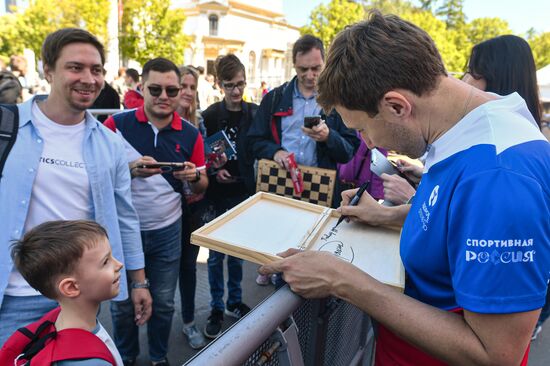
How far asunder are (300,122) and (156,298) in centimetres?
180

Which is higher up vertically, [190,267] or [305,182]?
[305,182]

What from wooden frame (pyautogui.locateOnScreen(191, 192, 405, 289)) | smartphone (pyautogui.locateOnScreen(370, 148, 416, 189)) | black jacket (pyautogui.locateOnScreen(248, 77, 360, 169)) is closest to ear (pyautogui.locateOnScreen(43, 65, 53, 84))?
wooden frame (pyautogui.locateOnScreen(191, 192, 405, 289))

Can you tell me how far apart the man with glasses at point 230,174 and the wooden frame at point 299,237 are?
1835mm

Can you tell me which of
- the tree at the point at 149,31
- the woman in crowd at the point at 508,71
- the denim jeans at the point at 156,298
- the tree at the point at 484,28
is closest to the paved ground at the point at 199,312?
the denim jeans at the point at 156,298

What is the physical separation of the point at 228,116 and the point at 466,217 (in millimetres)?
3253

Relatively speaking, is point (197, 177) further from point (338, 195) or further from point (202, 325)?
point (202, 325)

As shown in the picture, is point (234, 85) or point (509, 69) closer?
point (509, 69)

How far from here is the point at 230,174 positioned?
3.86 metres

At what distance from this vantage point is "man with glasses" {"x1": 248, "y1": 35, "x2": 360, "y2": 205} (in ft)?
10.9

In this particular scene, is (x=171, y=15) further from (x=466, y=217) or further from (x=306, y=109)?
(x=466, y=217)

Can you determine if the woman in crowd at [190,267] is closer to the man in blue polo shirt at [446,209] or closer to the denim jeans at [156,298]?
the denim jeans at [156,298]

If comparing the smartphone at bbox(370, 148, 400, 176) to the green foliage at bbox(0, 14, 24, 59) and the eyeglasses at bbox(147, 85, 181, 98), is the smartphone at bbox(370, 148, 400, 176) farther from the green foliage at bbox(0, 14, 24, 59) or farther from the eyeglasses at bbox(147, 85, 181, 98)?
the green foliage at bbox(0, 14, 24, 59)

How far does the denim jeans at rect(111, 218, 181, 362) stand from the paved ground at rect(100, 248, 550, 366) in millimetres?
282

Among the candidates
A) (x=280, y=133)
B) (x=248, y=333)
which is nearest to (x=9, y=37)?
(x=280, y=133)
